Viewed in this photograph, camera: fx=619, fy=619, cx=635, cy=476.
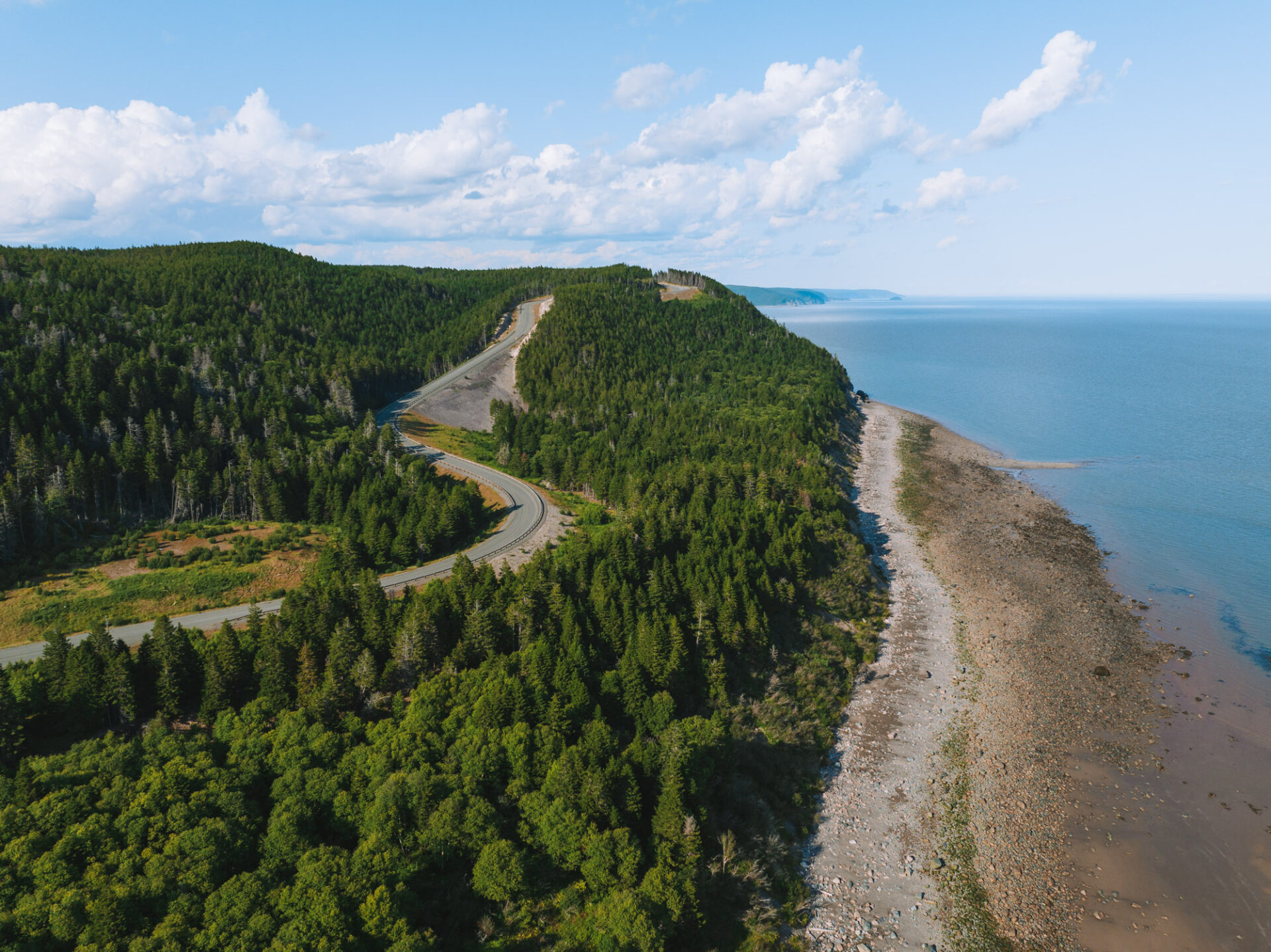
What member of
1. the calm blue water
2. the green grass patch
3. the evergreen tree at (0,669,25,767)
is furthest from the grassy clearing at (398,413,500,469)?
the calm blue water

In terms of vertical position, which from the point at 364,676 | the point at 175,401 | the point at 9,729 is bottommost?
the point at 9,729

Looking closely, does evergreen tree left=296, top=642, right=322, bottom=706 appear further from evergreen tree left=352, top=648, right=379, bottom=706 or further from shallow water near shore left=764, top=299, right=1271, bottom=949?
shallow water near shore left=764, top=299, right=1271, bottom=949

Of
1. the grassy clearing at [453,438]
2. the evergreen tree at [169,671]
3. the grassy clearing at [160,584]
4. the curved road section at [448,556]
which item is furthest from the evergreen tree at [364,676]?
the grassy clearing at [453,438]

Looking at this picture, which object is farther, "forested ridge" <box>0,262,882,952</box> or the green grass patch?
the green grass patch

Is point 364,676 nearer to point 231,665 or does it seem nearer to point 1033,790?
point 231,665

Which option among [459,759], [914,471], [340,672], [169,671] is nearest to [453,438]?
[340,672]
